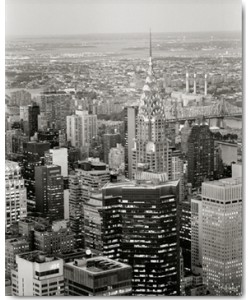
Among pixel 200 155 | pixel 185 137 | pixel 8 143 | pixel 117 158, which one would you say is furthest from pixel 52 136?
pixel 200 155

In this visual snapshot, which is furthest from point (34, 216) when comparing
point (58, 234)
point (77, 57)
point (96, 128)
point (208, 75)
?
point (208, 75)

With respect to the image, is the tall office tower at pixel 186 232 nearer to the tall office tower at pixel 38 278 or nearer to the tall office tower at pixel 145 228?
the tall office tower at pixel 145 228

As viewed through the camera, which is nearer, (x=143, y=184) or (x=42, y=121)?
(x=143, y=184)

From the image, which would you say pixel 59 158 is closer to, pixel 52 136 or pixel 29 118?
pixel 52 136

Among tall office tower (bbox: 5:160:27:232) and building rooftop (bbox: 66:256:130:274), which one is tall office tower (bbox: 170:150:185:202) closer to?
building rooftop (bbox: 66:256:130:274)

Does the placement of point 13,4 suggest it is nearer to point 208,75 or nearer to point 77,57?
point 77,57

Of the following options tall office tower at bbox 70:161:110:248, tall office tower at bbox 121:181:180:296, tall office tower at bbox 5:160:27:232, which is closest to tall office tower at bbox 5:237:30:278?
tall office tower at bbox 5:160:27:232
